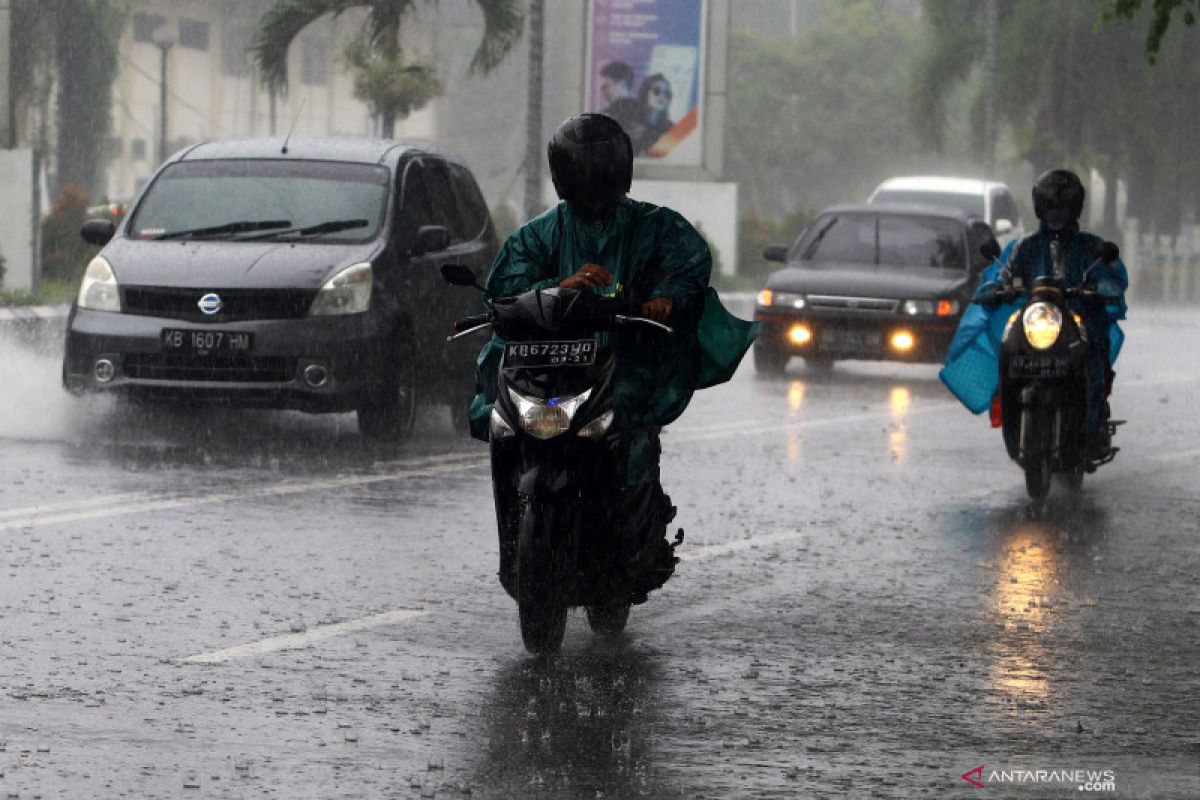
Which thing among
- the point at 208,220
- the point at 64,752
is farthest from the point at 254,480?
the point at 64,752

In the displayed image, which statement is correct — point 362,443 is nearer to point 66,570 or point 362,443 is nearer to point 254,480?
point 254,480

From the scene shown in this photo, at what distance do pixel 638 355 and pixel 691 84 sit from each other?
33.0 metres

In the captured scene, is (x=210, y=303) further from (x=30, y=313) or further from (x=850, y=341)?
(x=30, y=313)

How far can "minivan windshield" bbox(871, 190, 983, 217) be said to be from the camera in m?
33.6

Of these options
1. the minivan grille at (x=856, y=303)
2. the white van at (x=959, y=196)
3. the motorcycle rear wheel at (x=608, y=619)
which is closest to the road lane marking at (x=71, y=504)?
the motorcycle rear wheel at (x=608, y=619)

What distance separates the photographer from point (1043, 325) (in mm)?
13156

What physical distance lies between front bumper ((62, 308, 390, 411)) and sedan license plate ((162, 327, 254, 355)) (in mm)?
29

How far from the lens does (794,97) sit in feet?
282

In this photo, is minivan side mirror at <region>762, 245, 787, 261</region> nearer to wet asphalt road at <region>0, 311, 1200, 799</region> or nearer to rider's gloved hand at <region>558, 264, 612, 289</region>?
wet asphalt road at <region>0, 311, 1200, 799</region>

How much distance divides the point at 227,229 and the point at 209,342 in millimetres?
1174

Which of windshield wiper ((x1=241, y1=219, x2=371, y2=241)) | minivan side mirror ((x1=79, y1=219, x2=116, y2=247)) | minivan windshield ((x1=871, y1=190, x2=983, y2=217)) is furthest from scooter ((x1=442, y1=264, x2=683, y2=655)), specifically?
minivan windshield ((x1=871, y1=190, x2=983, y2=217))

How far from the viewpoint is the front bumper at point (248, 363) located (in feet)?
48.0

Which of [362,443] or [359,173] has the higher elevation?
[359,173]

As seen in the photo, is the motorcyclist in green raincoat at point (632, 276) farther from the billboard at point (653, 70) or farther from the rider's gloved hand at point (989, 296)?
the billboard at point (653, 70)
